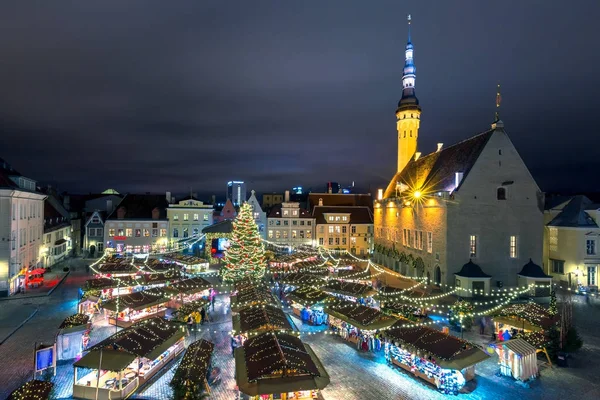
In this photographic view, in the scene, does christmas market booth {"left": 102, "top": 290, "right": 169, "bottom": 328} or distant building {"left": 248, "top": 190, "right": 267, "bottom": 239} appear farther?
distant building {"left": 248, "top": 190, "right": 267, "bottom": 239}

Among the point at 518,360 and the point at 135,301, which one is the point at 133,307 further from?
the point at 518,360

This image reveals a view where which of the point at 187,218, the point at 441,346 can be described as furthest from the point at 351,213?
the point at 441,346

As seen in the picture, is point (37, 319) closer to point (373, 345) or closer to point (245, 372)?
point (245, 372)

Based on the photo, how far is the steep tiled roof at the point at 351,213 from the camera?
203ft

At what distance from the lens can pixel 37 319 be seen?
83.4 ft

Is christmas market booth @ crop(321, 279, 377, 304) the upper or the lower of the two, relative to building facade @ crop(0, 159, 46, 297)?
lower

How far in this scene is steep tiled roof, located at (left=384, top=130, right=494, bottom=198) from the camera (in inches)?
1435

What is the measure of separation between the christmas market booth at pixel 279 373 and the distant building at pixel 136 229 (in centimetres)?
4522

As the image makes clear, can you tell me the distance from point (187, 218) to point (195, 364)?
149 feet

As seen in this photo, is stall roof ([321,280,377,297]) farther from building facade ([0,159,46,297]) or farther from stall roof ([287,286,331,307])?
building facade ([0,159,46,297])

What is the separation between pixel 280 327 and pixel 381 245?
36485 mm

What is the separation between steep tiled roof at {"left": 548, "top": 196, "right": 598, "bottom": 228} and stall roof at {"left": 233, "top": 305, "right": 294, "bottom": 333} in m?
32.5

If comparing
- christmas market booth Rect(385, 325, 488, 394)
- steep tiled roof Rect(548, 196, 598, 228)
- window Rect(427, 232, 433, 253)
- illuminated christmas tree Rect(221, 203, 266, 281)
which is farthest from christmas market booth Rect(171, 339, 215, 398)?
steep tiled roof Rect(548, 196, 598, 228)

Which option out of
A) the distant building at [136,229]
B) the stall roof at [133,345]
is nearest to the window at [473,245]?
the stall roof at [133,345]
